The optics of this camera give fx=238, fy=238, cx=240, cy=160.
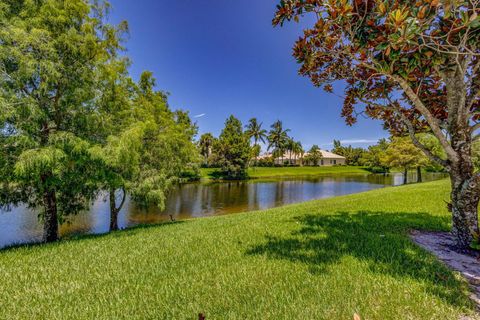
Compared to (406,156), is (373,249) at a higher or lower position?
lower

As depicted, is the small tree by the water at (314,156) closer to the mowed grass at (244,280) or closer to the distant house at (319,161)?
the distant house at (319,161)

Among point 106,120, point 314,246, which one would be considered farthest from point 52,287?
point 106,120

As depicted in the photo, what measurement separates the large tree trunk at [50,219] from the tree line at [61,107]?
0.09 ft

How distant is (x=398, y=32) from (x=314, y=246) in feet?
12.3

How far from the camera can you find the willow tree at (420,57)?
3.40 metres

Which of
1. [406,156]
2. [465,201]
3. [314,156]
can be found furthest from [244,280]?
[314,156]

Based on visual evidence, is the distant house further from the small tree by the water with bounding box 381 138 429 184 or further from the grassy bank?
the small tree by the water with bounding box 381 138 429 184

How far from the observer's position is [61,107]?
7145mm

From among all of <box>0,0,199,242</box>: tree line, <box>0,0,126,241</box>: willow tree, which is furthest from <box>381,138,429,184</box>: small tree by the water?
<box>0,0,126,241</box>: willow tree

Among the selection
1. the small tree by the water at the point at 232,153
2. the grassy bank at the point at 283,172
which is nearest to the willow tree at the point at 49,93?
the small tree by the water at the point at 232,153

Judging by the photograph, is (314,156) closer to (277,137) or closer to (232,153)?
(277,137)

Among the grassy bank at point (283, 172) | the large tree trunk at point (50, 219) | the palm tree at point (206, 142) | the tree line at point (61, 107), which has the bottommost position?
the large tree trunk at point (50, 219)

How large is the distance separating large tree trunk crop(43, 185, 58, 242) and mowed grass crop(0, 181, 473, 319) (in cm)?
274

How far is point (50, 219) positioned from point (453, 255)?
10.8 metres
